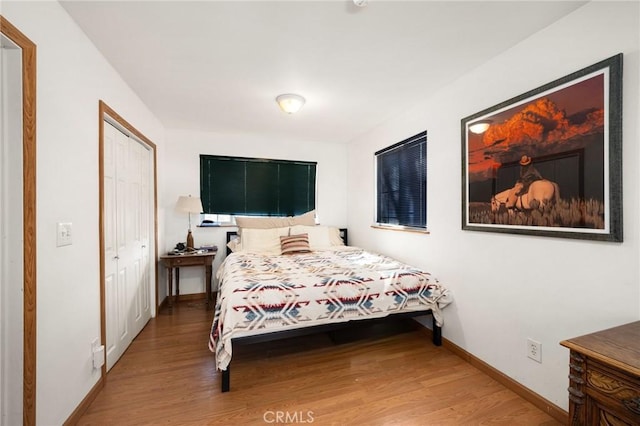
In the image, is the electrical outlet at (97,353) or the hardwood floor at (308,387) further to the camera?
the electrical outlet at (97,353)

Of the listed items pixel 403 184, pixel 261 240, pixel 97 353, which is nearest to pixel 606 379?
pixel 403 184

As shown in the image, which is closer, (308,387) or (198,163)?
(308,387)

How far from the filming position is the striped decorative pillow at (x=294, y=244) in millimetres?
3416

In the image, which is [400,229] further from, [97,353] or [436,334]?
[97,353]

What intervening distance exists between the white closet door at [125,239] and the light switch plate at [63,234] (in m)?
0.56

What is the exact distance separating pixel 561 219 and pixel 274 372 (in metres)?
2.25

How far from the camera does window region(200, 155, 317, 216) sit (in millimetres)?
3980

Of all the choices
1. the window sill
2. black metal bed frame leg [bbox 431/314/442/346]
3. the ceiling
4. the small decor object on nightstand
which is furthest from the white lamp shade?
black metal bed frame leg [bbox 431/314/442/346]

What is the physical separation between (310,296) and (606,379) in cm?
159

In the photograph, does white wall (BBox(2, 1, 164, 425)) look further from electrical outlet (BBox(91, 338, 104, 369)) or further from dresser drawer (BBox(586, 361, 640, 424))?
dresser drawer (BBox(586, 361, 640, 424))

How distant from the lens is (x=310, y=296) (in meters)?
2.10

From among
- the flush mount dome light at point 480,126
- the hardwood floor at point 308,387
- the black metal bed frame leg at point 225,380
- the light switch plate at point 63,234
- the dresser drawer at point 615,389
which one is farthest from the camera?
the flush mount dome light at point 480,126

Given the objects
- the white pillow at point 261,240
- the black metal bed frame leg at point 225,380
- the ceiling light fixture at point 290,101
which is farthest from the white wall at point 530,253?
the black metal bed frame leg at point 225,380

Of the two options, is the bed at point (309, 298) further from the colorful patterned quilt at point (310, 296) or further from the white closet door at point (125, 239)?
the white closet door at point (125, 239)
